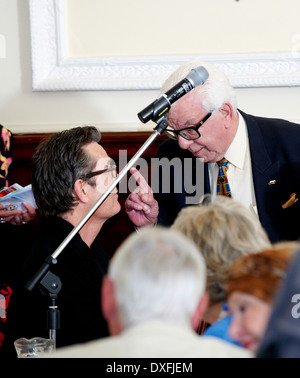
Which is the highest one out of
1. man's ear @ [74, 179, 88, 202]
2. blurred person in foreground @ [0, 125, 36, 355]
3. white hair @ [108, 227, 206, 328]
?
white hair @ [108, 227, 206, 328]

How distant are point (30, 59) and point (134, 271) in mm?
2601

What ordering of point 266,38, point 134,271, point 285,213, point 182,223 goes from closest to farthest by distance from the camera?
point 134,271, point 182,223, point 285,213, point 266,38

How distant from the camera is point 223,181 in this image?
276cm

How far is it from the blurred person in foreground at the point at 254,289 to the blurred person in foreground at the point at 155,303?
0.32 feet

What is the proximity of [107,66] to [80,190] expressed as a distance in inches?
36.1

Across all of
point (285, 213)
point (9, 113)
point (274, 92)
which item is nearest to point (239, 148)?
point (285, 213)

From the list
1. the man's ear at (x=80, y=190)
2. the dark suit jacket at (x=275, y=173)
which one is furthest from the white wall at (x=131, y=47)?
the man's ear at (x=80, y=190)

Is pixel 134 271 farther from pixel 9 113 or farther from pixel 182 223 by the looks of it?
pixel 9 113

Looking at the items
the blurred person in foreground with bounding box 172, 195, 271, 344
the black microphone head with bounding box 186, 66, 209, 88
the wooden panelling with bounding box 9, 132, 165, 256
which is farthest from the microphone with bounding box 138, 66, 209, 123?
the wooden panelling with bounding box 9, 132, 165, 256

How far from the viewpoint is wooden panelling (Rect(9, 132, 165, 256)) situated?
3357 millimetres

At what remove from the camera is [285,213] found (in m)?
2.69

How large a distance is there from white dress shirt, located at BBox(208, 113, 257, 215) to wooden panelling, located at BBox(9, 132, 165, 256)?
65 centimetres

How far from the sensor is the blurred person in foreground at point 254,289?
3.80ft

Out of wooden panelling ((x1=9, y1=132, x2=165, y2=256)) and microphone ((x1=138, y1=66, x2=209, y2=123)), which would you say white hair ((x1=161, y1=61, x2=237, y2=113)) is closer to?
microphone ((x1=138, y1=66, x2=209, y2=123))
